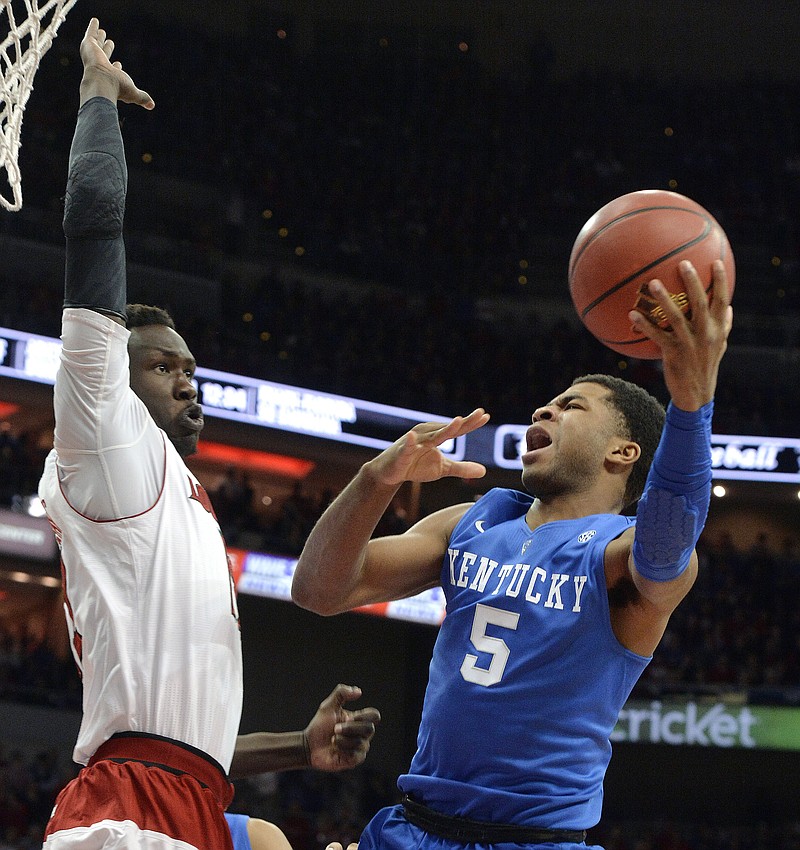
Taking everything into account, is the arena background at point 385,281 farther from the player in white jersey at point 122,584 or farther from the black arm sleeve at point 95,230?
the black arm sleeve at point 95,230

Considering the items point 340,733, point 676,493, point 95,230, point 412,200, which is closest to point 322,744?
point 340,733

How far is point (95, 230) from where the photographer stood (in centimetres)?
266

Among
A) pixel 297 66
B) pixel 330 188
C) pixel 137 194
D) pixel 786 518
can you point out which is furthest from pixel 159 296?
pixel 786 518

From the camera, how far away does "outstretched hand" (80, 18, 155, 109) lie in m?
2.94

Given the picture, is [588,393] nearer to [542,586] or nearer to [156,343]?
[542,586]

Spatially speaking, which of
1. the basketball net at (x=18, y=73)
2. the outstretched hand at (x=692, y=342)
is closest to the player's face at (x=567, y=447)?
the outstretched hand at (x=692, y=342)

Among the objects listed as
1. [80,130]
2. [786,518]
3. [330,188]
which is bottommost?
[80,130]

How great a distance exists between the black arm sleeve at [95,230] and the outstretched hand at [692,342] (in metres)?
1.22

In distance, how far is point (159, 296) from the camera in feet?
53.8

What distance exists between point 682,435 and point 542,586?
1.90 ft

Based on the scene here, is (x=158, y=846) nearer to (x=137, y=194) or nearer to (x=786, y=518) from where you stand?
(x=137, y=194)

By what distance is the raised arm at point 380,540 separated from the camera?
106 inches

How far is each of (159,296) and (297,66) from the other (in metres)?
7.18

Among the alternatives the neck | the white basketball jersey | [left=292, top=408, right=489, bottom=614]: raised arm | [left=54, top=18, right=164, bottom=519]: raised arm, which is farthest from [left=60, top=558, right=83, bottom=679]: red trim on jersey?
the neck
